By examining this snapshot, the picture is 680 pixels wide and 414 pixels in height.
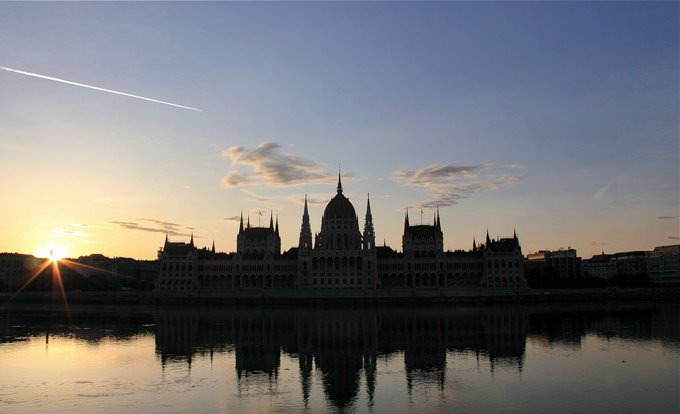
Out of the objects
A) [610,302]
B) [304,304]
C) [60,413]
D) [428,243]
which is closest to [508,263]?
[428,243]

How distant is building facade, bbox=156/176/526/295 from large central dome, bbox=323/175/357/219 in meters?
0.26

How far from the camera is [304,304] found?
12488 centimetres

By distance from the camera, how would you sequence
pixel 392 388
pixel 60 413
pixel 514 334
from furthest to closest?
1. pixel 514 334
2. pixel 392 388
3. pixel 60 413

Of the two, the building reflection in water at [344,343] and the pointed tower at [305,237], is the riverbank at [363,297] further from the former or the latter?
the building reflection in water at [344,343]

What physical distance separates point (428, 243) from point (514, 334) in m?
95.6

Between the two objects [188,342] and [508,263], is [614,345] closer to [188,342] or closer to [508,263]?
[188,342]

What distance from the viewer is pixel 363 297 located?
126 m

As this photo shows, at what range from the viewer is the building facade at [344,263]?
152m

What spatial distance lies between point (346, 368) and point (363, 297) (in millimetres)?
82938

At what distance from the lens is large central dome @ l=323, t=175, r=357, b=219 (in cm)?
16075

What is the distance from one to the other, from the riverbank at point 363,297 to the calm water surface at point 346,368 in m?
48.0

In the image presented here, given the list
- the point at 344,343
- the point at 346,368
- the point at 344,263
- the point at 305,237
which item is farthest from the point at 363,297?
the point at 346,368

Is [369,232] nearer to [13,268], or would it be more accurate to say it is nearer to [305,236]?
[305,236]

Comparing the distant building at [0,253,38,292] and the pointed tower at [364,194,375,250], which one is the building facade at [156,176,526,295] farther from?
the distant building at [0,253,38,292]
